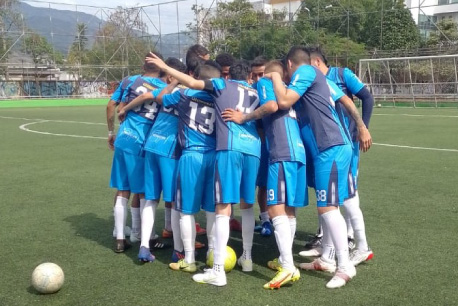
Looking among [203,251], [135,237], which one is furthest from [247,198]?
[135,237]

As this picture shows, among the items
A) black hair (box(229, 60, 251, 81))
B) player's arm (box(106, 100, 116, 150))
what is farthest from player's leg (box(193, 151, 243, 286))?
player's arm (box(106, 100, 116, 150))

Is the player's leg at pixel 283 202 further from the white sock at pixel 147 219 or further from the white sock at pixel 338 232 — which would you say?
the white sock at pixel 147 219

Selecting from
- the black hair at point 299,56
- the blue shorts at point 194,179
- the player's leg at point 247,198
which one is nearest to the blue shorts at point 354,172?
the player's leg at point 247,198

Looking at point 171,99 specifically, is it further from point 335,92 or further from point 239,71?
point 335,92

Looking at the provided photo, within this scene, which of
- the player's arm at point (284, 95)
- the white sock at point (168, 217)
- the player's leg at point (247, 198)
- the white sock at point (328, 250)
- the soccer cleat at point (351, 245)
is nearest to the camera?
the player's arm at point (284, 95)

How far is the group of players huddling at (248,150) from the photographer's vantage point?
4.47 meters

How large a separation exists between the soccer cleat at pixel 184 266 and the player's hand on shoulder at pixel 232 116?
4.83ft

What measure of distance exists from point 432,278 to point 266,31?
39.6m

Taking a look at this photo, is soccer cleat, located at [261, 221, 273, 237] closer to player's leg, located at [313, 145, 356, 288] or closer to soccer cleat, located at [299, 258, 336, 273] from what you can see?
soccer cleat, located at [299, 258, 336, 273]

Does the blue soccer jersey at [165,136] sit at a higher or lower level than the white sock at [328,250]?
higher

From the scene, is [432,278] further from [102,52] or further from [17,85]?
[102,52]

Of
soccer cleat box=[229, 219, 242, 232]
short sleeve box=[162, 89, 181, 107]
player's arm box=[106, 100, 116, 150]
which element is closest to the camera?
short sleeve box=[162, 89, 181, 107]

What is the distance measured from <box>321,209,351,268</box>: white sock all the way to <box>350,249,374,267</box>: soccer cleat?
417mm

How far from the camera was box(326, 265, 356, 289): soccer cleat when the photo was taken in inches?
173
